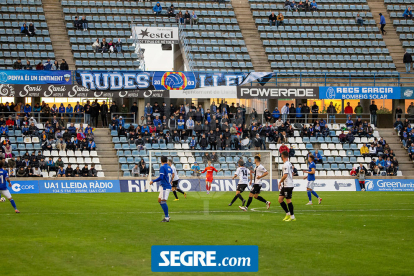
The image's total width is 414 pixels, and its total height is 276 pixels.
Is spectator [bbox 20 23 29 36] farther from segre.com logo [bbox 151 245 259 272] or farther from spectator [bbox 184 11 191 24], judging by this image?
segre.com logo [bbox 151 245 259 272]

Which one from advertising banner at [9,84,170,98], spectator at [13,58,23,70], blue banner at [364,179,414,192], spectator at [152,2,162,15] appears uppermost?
spectator at [152,2,162,15]

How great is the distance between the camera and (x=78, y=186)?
30562mm

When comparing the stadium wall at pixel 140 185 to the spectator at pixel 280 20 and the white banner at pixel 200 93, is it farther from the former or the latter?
the spectator at pixel 280 20

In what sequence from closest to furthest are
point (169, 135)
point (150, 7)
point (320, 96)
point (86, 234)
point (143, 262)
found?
point (143, 262)
point (86, 234)
point (169, 135)
point (320, 96)
point (150, 7)

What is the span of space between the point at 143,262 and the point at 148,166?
70.2ft

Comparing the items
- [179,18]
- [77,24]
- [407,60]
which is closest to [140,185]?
[77,24]

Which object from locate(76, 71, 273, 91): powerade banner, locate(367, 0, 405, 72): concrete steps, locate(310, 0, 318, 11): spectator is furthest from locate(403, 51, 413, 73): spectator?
locate(76, 71, 273, 91): powerade banner

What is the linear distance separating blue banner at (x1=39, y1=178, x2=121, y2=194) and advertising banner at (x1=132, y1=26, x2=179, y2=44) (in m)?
14.4

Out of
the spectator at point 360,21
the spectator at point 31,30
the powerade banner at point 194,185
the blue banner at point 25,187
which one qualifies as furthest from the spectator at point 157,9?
the blue banner at point 25,187

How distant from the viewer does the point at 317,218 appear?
17.2m

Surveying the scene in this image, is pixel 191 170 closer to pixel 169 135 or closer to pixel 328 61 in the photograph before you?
pixel 169 135

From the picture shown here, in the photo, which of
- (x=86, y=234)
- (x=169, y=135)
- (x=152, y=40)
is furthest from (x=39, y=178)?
(x=86, y=234)

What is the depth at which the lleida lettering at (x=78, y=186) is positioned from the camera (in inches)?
1190

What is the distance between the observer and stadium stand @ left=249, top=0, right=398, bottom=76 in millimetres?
42031
